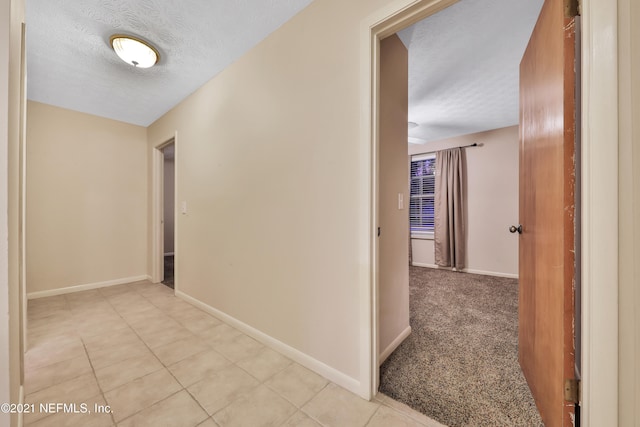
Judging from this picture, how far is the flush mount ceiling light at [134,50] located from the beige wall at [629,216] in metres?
2.80

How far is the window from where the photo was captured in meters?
4.84

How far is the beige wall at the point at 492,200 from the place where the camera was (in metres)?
3.88

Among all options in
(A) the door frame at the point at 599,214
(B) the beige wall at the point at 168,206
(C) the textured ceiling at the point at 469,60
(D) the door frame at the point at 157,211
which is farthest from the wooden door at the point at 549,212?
(B) the beige wall at the point at 168,206

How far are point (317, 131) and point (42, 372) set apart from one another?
2.43m

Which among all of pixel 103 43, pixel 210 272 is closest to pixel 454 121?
pixel 210 272

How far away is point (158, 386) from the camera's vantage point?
1.47 metres

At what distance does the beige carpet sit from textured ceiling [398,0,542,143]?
2.39 metres

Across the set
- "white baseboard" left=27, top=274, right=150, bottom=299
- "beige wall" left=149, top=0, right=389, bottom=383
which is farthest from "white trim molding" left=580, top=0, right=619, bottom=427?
"white baseboard" left=27, top=274, right=150, bottom=299

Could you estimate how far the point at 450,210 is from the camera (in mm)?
4328

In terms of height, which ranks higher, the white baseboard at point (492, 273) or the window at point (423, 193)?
the window at point (423, 193)

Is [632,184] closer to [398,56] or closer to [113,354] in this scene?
[398,56]

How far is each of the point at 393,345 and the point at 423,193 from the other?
378cm

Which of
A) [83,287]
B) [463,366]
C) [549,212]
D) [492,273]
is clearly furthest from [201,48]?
[492,273]

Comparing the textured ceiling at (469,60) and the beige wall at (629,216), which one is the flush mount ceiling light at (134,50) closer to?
the textured ceiling at (469,60)
